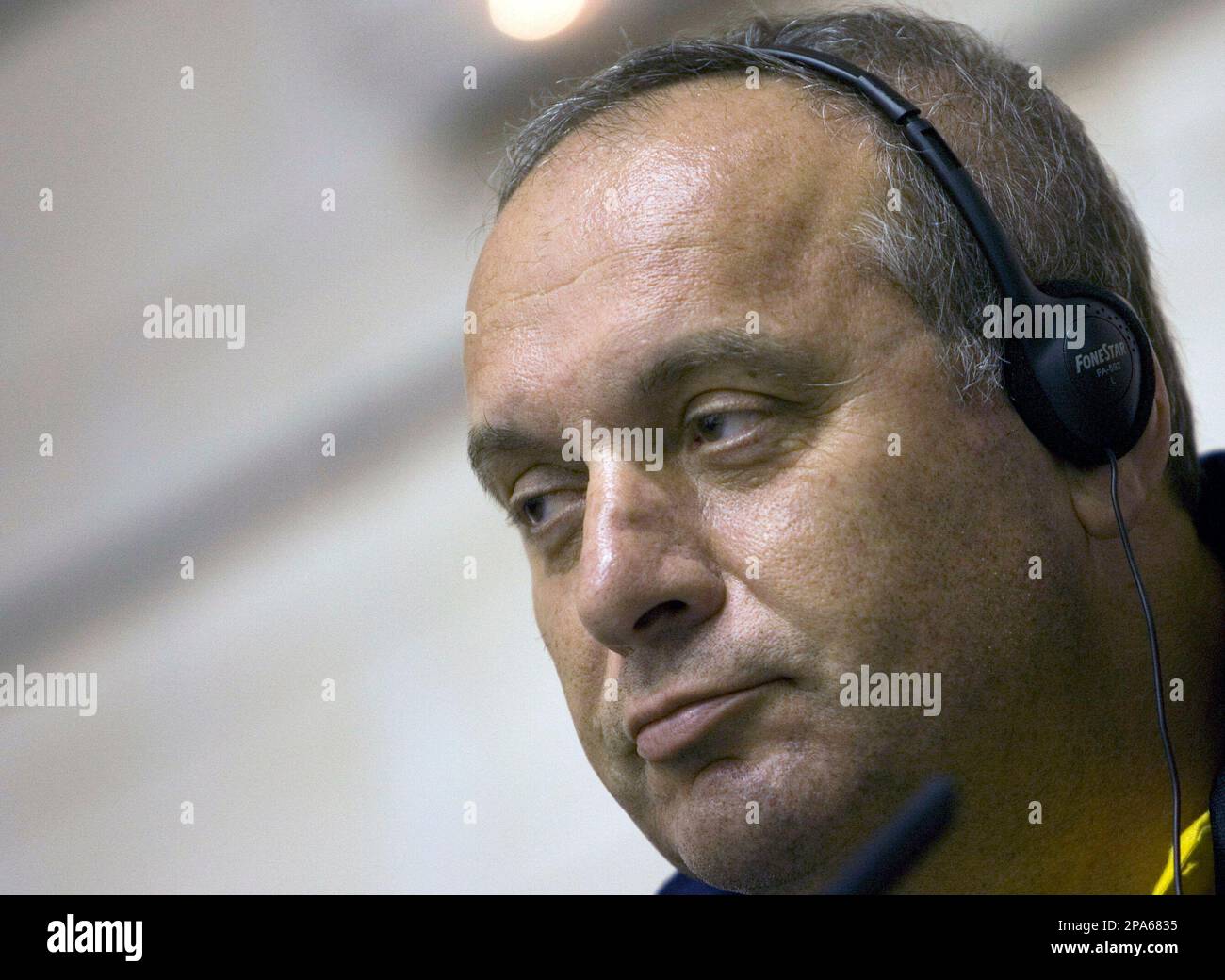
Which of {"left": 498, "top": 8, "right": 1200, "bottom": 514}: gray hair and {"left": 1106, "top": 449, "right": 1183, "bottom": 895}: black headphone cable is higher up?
{"left": 498, "top": 8, "right": 1200, "bottom": 514}: gray hair

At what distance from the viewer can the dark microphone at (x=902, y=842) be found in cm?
86

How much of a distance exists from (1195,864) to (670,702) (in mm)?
445

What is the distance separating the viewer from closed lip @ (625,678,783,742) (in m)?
0.85

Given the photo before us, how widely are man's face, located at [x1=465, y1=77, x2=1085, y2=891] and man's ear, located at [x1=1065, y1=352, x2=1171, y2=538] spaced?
0.02 meters

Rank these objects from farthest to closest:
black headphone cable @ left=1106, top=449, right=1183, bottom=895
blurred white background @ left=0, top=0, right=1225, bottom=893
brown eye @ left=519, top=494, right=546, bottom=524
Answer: blurred white background @ left=0, top=0, right=1225, bottom=893 < brown eye @ left=519, top=494, right=546, bottom=524 < black headphone cable @ left=1106, top=449, right=1183, bottom=895

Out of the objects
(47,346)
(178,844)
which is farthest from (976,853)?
(47,346)

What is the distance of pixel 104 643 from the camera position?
1.17 metres

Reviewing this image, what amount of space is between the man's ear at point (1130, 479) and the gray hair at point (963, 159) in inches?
3.2

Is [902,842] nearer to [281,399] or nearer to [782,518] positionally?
[782,518]

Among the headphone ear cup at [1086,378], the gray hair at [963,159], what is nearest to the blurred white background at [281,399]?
the gray hair at [963,159]

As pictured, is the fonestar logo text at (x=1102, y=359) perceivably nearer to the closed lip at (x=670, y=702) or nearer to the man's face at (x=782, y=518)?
the man's face at (x=782, y=518)

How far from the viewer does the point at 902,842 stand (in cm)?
88
